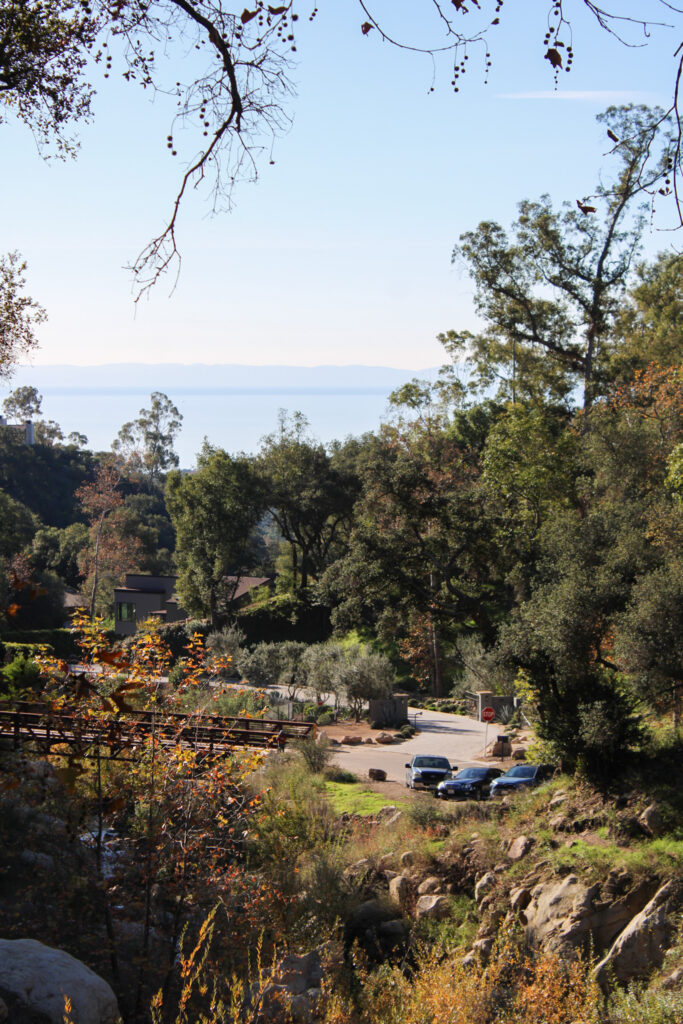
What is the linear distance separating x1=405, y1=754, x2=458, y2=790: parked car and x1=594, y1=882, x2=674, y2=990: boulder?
30.8 ft

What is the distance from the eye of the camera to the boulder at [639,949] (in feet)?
38.2

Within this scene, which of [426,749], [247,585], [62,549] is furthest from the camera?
[62,549]

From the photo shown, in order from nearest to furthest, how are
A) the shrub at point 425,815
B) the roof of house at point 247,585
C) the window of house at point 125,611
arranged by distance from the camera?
the shrub at point 425,815 < the roof of house at point 247,585 < the window of house at point 125,611

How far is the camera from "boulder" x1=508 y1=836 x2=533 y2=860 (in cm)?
1463

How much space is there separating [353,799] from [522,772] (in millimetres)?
4151

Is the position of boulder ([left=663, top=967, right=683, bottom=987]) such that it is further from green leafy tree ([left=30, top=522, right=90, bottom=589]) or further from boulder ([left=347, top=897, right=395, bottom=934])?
green leafy tree ([left=30, top=522, right=90, bottom=589])

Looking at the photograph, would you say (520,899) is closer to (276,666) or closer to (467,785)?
(467,785)

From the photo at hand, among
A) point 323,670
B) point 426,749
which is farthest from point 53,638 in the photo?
point 426,749

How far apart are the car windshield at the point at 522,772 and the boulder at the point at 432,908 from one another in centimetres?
645

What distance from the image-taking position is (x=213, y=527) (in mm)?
51469

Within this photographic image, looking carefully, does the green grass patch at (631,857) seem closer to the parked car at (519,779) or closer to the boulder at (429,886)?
the boulder at (429,886)

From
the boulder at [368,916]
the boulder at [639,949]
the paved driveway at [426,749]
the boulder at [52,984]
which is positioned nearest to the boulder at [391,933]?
the boulder at [368,916]

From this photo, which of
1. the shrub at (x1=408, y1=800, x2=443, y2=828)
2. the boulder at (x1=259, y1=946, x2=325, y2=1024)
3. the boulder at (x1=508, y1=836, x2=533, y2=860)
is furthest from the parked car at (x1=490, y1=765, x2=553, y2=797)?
the boulder at (x1=259, y1=946, x2=325, y2=1024)

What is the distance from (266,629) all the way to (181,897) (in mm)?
40249
